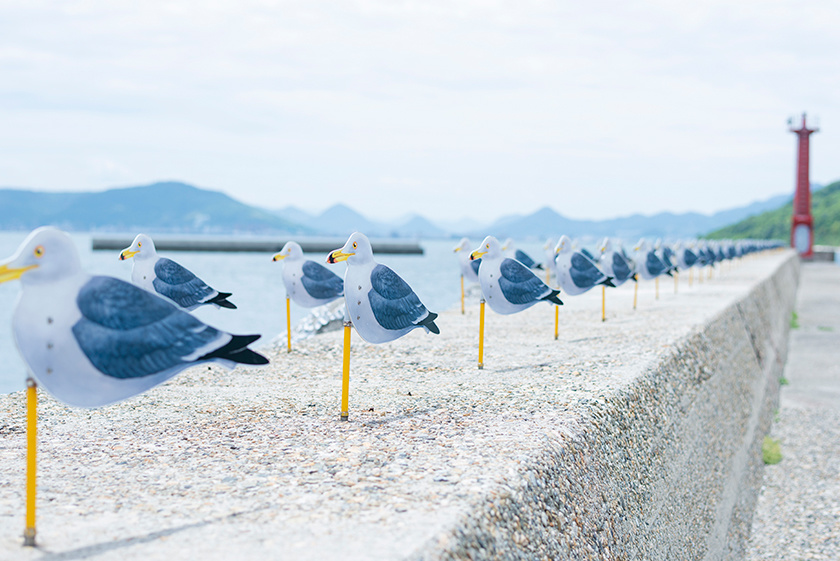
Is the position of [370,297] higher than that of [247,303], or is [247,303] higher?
[370,297]

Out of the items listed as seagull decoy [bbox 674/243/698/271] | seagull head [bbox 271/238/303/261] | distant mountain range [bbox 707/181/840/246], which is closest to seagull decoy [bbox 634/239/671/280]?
seagull decoy [bbox 674/243/698/271]

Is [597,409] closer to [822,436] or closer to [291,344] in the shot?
[291,344]

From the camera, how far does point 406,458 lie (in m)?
5.14

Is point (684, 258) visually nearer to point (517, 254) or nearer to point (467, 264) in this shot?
point (517, 254)

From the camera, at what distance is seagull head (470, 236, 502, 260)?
911 centimetres

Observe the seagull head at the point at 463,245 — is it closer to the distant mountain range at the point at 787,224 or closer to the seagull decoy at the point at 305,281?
the seagull decoy at the point at 305,281

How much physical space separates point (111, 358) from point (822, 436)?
1709 centimetres

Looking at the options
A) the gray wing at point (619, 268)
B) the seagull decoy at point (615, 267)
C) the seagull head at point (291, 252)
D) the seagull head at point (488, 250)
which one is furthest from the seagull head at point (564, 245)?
the seagull head at point (291, 252)

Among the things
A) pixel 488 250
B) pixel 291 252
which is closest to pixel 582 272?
pixel 488 250

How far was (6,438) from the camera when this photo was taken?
6.03m

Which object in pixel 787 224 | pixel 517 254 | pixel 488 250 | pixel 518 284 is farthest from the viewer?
pixel 787 224

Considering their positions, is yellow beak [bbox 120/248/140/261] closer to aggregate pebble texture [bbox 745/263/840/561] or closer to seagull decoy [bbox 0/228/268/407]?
seagull decoy [bbox 0/228/268/407]

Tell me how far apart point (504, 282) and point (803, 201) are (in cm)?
6824

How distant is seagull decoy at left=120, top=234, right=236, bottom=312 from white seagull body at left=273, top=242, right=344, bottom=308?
88.7 inches
